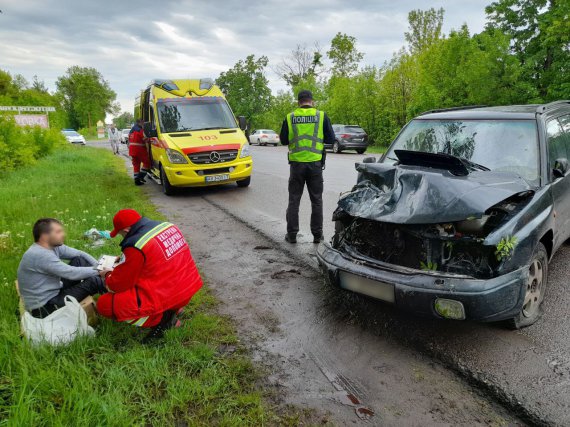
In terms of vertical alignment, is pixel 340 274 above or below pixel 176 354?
above

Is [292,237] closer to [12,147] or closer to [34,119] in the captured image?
[12,147]

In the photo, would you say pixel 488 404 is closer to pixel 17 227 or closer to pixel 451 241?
pixel 451 241

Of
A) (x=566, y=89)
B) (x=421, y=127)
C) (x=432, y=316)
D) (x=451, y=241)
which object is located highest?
(x=566, y=89)

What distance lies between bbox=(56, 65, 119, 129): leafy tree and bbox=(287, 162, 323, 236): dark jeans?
2935 inches

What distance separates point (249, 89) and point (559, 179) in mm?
54037

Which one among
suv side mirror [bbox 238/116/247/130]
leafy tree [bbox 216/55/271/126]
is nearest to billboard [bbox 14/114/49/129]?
suv side mirror [bbox 238/116/247/130]

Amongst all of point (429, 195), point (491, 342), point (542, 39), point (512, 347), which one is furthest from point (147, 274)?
point (542, 39)

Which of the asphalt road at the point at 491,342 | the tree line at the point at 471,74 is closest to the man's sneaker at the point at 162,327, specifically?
the asphalt road at the point at 491,342

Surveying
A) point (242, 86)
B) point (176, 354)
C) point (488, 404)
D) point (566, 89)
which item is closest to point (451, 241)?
point (488, 404)

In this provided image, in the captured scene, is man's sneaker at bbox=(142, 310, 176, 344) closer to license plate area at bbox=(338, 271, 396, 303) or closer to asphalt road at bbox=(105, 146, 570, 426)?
asphalt road at bbox=(105, 146, 570, 426)

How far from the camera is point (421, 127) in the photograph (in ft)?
15.7

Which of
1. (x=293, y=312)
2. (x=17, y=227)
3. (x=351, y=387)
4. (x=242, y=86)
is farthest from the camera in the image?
(x=242, y=86)

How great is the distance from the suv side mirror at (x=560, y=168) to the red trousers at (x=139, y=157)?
32.0 ft

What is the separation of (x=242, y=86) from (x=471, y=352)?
5534 centimetres
